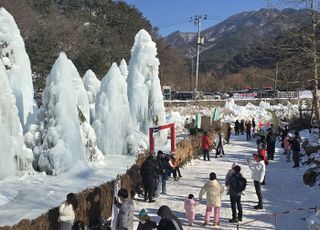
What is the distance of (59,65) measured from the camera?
1794 cm

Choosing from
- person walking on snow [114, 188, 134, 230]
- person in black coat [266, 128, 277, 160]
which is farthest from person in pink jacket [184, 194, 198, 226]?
person in black coat [266, 128, 277, 160]

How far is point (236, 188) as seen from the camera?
11.7 meters

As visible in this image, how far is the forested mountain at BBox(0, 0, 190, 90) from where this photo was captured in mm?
48562

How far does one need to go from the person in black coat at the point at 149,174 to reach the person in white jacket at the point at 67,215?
401 cm

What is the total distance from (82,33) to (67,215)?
59.0 meters

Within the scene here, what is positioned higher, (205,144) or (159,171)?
(205,144)

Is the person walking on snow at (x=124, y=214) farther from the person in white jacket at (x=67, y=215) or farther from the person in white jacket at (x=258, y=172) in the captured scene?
the person in white jacket at (x=258, y=172)

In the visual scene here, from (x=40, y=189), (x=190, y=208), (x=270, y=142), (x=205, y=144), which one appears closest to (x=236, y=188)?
(x=190, y=208)

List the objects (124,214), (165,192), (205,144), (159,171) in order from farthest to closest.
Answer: (205,144), (165,192), (159,171), (124,214)

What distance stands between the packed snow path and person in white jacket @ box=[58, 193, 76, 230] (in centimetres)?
267

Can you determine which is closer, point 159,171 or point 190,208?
point 190,208

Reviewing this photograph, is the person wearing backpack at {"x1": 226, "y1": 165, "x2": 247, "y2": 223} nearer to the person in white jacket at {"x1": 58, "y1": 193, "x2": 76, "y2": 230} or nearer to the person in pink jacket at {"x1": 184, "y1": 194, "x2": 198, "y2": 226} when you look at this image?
the person in pink jacket at {"x1": 184, "y1": 194, "x2": 198, "y2": 226}

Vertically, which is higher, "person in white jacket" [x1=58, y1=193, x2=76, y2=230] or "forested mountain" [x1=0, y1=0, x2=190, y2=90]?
"forested mountain" [x1=0, y1=0, x2=190, y2=90]

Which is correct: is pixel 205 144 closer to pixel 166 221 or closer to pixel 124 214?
pixel 124 214
